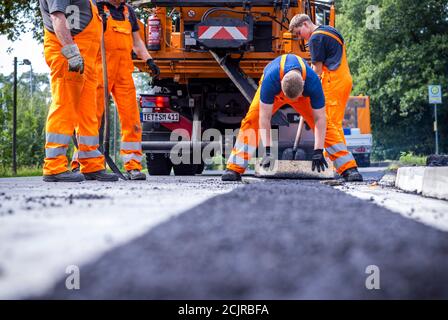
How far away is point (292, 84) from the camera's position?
18.6 feet

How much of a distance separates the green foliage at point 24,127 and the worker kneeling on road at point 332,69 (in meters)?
9.00

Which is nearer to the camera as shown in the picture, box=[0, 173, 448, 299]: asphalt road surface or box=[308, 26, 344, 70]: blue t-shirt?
box=[0, 173, 448, 299]: asphalt road surface

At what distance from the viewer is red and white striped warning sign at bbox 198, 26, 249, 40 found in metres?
8.08

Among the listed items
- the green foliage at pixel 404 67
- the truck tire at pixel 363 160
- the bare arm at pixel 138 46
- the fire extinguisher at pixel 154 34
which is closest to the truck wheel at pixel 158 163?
the fire extinguisher at pixel 154 34

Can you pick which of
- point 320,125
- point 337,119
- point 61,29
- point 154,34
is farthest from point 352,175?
point 154,34

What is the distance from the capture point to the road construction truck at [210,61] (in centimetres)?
820

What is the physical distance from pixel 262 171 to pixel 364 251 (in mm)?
5372

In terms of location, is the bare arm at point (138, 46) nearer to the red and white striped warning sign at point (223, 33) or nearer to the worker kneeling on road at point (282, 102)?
the red and white striped warning sign at point (223, 33)

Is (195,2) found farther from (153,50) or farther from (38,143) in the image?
(38,143)

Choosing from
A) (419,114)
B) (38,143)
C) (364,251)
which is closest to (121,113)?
(364,251)

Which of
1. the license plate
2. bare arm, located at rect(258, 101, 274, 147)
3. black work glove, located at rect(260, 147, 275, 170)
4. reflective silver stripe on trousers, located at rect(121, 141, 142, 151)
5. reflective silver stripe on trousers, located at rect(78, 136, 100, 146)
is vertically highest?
the license plate

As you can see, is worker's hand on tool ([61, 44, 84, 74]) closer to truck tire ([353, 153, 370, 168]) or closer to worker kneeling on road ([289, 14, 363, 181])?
worker kneeling on road ([289, 14, 363, 181])

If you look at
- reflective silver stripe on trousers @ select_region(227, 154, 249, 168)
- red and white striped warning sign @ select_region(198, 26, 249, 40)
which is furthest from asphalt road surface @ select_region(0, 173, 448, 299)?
red and white striped warning sign @ select_region(198, 26, 249, 40)

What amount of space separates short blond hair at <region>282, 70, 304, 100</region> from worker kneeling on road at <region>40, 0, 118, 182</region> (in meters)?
1.87
